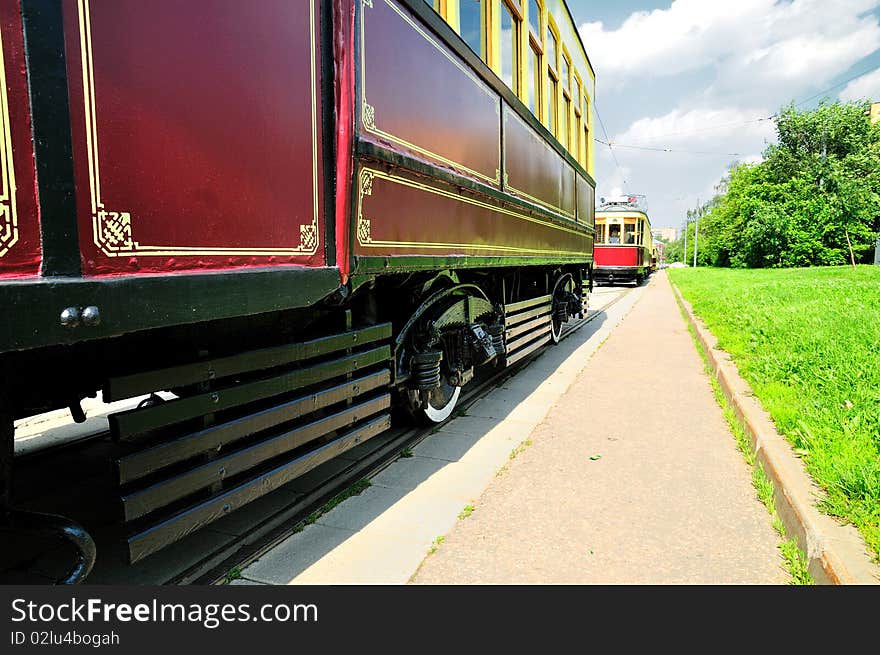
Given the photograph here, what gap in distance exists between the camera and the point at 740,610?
2.03m

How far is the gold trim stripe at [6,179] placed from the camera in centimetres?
125

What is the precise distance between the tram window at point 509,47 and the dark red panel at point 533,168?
0.28m

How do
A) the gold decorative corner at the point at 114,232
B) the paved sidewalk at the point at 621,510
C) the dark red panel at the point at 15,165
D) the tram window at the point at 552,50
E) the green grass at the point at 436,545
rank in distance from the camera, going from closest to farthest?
the dark red panel at the point at 15,165, the gold decorative corner at the point at 114,232, the paved sidewalk at the point at 621,510, the green grass at the point at 436,545, the tram window at the point at 552,50

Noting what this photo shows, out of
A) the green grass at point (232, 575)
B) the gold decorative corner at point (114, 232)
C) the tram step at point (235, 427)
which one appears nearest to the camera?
the gold decorative corner at point (114, 232)

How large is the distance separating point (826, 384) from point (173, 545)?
4.23m

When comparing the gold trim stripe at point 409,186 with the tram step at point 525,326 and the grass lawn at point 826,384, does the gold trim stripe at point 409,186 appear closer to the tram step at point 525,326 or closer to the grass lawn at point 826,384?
the tram step at point 525,326

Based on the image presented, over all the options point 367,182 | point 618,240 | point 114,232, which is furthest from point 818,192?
point 114,232

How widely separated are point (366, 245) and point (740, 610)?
2056 mm

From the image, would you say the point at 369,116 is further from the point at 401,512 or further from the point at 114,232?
the point at 401,512

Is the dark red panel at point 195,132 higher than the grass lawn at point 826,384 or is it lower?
higher

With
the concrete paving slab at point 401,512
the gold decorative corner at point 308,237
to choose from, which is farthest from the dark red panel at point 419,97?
the concrete paving slab at point 401,512

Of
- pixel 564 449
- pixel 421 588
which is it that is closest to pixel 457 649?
pixel 421 588

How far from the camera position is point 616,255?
2241 centimetres

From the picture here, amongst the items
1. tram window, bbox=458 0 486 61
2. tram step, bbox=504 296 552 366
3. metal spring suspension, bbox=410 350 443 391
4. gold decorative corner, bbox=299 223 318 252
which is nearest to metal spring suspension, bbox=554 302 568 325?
tram step, bbox=504 296 552 366
